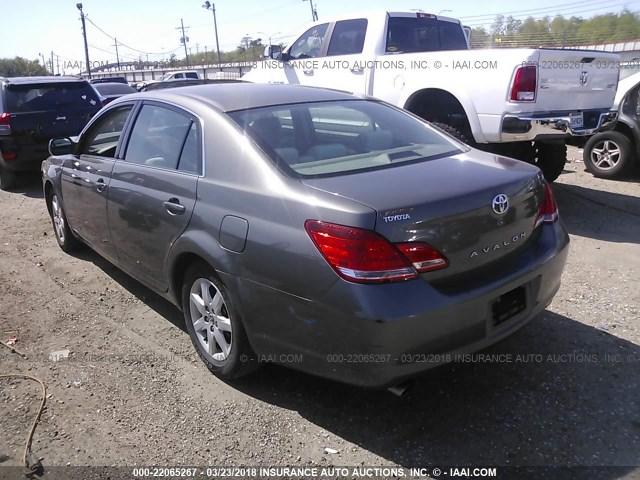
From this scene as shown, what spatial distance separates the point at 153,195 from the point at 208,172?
587mm

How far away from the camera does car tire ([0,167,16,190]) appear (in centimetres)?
896

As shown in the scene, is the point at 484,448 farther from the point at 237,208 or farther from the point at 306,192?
the point at 237,208

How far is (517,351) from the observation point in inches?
135

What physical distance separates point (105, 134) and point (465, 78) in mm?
3558

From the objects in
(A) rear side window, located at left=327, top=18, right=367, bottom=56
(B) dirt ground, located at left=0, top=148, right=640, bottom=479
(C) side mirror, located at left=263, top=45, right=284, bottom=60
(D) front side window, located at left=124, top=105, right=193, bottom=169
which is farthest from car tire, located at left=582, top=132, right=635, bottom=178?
(D) front side window, located at left=124, top=105, right=193, bottom=169

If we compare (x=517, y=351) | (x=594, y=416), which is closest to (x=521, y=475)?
(x=594, y=416)

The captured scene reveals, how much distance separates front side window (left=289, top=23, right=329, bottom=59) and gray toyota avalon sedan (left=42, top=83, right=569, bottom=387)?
13.6 feet

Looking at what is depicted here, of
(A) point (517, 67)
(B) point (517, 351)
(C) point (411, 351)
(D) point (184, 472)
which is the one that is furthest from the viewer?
(A) point (517, 67)

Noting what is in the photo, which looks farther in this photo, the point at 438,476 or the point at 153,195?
the point at 153,195

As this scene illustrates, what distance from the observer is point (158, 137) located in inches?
145

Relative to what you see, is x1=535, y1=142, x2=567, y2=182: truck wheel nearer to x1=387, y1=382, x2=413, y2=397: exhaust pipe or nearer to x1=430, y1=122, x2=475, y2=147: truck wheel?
x1=430, y1=122, x2=475, y2=147: truck wheel

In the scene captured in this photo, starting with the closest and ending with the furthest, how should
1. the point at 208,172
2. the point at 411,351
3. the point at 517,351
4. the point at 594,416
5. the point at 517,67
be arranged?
1. the point at 411,351
2. the point at 594,416
3. the point at 208,172
4. the point at 517,351
5. the point at 517,67

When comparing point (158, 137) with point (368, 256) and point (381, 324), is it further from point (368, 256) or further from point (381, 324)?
point (381, 324)

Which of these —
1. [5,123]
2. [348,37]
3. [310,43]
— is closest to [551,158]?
[348,37]
